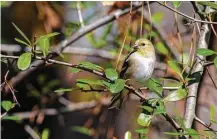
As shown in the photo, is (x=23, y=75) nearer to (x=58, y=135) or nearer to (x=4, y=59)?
(x=4, y=59)

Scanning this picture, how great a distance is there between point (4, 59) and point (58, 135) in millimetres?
1651

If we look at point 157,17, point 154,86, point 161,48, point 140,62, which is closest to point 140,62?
point 140,62

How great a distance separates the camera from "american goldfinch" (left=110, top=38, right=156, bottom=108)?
1156 mm

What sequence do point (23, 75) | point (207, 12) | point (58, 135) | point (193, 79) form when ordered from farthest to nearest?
1. point (58, 135)
2. point (23, 75)
3. point (207, 12)
4. point (193, 79)

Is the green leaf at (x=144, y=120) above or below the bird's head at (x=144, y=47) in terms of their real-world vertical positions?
below

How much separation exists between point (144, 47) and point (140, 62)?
0.19ft

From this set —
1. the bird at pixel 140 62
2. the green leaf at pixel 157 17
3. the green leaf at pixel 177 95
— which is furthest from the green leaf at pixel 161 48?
the green leaf at pixel 177 95

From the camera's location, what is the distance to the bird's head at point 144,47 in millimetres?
1146

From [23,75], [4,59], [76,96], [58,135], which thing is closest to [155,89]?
[4,59]

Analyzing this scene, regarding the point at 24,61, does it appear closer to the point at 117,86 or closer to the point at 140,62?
the point at 117,86

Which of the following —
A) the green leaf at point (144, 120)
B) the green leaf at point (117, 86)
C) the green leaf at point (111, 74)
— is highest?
the green leaf at point (111, 74)

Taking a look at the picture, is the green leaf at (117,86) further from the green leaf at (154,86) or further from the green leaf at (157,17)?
the green leaf at (157,17)

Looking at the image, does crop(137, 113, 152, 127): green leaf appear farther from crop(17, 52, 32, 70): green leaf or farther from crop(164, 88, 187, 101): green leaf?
crop(17, 52, 32, 70): green leaf

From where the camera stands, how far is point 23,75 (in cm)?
180
